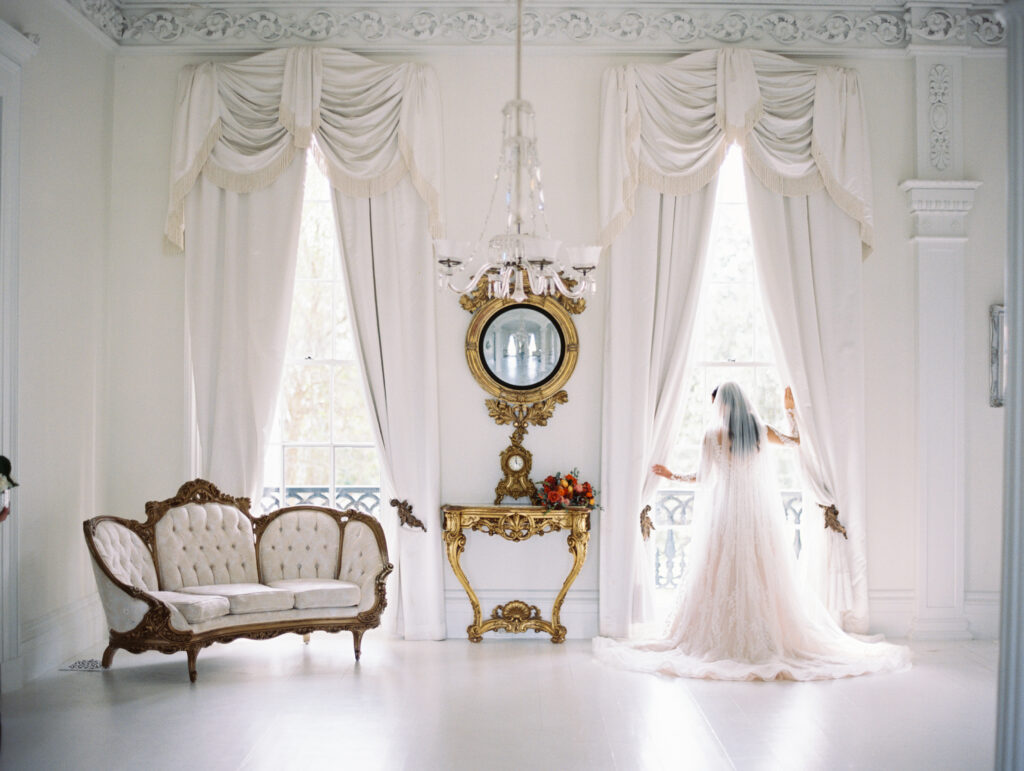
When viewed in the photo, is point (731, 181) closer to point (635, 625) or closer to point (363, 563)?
point (635, 625)

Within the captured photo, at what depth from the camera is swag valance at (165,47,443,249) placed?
6504 millimetres

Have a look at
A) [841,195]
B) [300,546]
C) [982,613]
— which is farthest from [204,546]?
[982,613]

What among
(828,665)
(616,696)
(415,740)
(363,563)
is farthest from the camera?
(363,563)

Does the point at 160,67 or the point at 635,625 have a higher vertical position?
the point at 160,67

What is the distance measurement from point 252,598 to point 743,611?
3011 millimetres

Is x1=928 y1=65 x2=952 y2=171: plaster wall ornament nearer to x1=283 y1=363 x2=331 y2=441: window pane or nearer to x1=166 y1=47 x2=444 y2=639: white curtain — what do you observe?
x1=166 y1=47 x2=444 y2=639: white curtain

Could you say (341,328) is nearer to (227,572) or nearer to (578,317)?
(578,317)

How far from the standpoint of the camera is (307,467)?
6852 millimetres

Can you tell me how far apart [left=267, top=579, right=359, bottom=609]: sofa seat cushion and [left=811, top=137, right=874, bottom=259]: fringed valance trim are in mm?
4304

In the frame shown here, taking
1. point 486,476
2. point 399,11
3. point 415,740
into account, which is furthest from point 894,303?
point 415,740

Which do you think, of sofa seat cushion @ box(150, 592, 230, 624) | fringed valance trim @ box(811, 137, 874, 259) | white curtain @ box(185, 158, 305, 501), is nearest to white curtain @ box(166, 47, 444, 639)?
white curtain @ box(185, 158, 305, 501)

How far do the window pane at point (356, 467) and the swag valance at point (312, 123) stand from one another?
5.65ft

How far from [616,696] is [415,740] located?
126 cm

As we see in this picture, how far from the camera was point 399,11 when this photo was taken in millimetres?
6633
